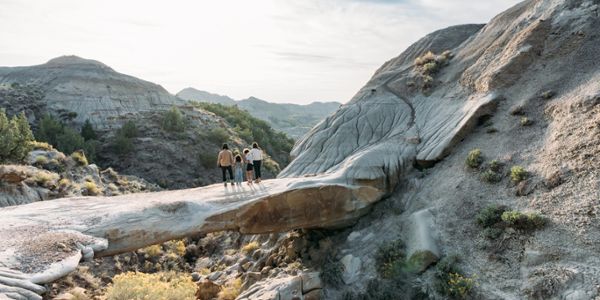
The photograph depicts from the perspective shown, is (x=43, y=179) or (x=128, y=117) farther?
(x=128, y=117)

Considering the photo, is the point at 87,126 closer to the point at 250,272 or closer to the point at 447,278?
the point at 250,272

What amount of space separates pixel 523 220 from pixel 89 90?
160 feet

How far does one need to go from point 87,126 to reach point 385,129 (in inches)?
1256

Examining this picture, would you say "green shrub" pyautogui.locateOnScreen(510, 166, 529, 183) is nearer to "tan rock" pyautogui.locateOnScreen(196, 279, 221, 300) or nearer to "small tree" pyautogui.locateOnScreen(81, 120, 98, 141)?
"tan rock" pyautogui.locateOnScreen(196, 279, 221, 300)

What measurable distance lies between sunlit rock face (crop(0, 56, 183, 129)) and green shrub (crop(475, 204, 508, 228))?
38.8 metres

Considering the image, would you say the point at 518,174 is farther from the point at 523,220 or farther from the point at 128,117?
the point at 128,117

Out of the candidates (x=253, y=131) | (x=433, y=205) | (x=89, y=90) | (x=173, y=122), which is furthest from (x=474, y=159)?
(x=89, y=90)

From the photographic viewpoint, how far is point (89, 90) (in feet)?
158

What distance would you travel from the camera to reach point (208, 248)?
18234 millimetres

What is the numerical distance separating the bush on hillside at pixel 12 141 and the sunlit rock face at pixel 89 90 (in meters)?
22.0

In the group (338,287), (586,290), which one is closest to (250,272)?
(338,287)

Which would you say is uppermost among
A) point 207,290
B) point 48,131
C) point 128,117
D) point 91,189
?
point 128,117

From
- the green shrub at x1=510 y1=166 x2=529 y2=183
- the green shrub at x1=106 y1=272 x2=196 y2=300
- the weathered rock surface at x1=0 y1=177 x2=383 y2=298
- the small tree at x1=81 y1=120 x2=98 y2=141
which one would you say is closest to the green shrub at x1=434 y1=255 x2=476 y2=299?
the green shrub at x1=510 y1=166 x2=529 y2=183

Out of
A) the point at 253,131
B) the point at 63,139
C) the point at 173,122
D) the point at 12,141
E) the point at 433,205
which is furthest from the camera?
the point at 253,131
